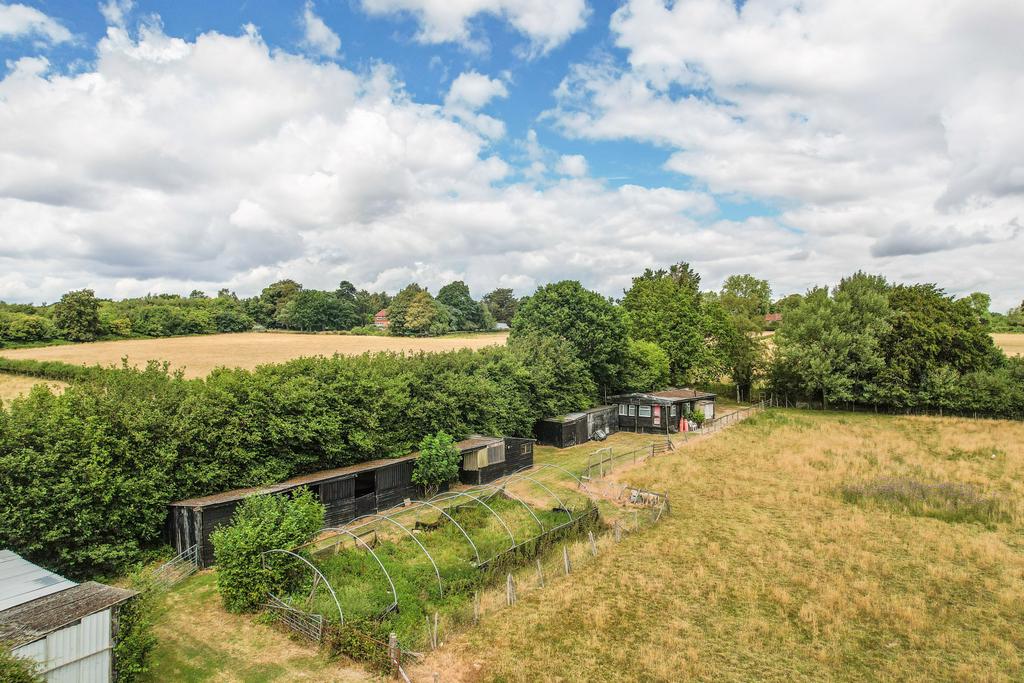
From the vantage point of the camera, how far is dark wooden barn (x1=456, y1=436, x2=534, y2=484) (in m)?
31.2

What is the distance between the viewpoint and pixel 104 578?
1880cm

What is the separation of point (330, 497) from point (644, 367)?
121 feet

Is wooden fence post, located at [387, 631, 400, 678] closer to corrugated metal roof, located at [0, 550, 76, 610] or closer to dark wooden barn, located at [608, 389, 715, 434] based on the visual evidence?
corrugated metal roof, located at [0, 550, 76, 610]

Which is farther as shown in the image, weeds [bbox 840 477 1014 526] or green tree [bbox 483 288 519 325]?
green tree [bbox 483 288 519 325]

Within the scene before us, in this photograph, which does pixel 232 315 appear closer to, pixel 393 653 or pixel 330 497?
pixel 330 497

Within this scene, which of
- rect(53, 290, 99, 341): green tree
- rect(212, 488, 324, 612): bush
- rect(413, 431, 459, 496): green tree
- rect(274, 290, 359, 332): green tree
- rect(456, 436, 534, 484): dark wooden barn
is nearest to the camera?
rect(212, 488, 324, 612): bush

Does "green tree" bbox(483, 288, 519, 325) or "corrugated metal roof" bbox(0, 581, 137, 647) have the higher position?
"green tree" bbox(483, 288, 519, 325)

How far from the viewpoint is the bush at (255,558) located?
53.8ft

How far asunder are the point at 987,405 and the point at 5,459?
2645 inches

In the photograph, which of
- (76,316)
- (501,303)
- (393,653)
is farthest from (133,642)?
(501,303)

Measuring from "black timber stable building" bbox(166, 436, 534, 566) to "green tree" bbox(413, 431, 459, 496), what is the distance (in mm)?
516

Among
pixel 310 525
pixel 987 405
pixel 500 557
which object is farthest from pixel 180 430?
pixel 987 405

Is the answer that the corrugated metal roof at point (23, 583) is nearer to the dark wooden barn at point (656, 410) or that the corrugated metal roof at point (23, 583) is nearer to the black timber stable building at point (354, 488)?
the black timber stable building at point (354, 488)

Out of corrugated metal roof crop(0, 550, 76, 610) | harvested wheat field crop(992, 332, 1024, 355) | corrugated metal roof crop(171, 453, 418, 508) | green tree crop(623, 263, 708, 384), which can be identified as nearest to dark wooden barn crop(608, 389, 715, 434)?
green tree crop(623, 263, 708, 384)
